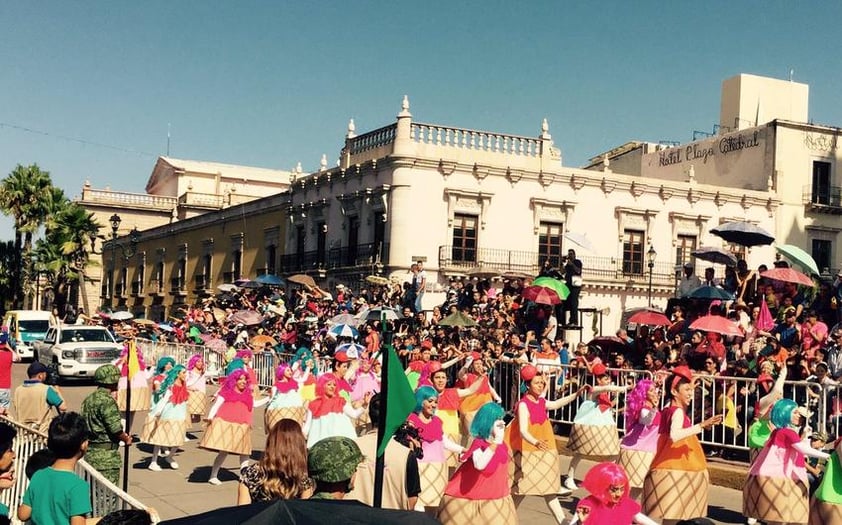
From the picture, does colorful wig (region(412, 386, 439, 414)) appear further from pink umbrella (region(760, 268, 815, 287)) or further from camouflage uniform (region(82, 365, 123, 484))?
pink umbrella (region(760, 268, 815, 287))

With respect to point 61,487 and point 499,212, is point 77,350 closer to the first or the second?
point 499,212

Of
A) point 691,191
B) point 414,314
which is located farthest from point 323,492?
point 691,191

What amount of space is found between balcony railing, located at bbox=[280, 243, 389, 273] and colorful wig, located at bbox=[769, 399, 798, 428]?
2492 centimetres

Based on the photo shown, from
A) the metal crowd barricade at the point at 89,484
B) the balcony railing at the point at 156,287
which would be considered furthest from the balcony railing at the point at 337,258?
the metal crowd barricade at the point at 89,484

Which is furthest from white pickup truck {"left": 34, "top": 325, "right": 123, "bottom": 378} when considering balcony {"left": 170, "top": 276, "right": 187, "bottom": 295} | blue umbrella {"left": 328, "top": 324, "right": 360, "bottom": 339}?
balcony {"left": 170, "top": 276, "right": 187, "bottom": 295}

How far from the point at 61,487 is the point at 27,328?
34725mm

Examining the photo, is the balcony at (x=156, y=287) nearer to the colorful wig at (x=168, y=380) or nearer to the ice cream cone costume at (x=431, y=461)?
the colorful wig at (x=168, y=380)

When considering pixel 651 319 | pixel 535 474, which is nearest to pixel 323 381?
pixel 535 474

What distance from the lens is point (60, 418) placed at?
6.21 meters

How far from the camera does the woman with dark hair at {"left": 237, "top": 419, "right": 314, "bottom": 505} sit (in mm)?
5160

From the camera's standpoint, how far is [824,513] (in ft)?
24.9

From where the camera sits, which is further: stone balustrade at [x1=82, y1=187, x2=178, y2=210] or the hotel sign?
stone balustrade at [x1=82, y1=187, x2=178, y2=210]

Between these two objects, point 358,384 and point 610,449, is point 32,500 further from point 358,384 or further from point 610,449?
point 358,384

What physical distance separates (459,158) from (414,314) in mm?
9046
